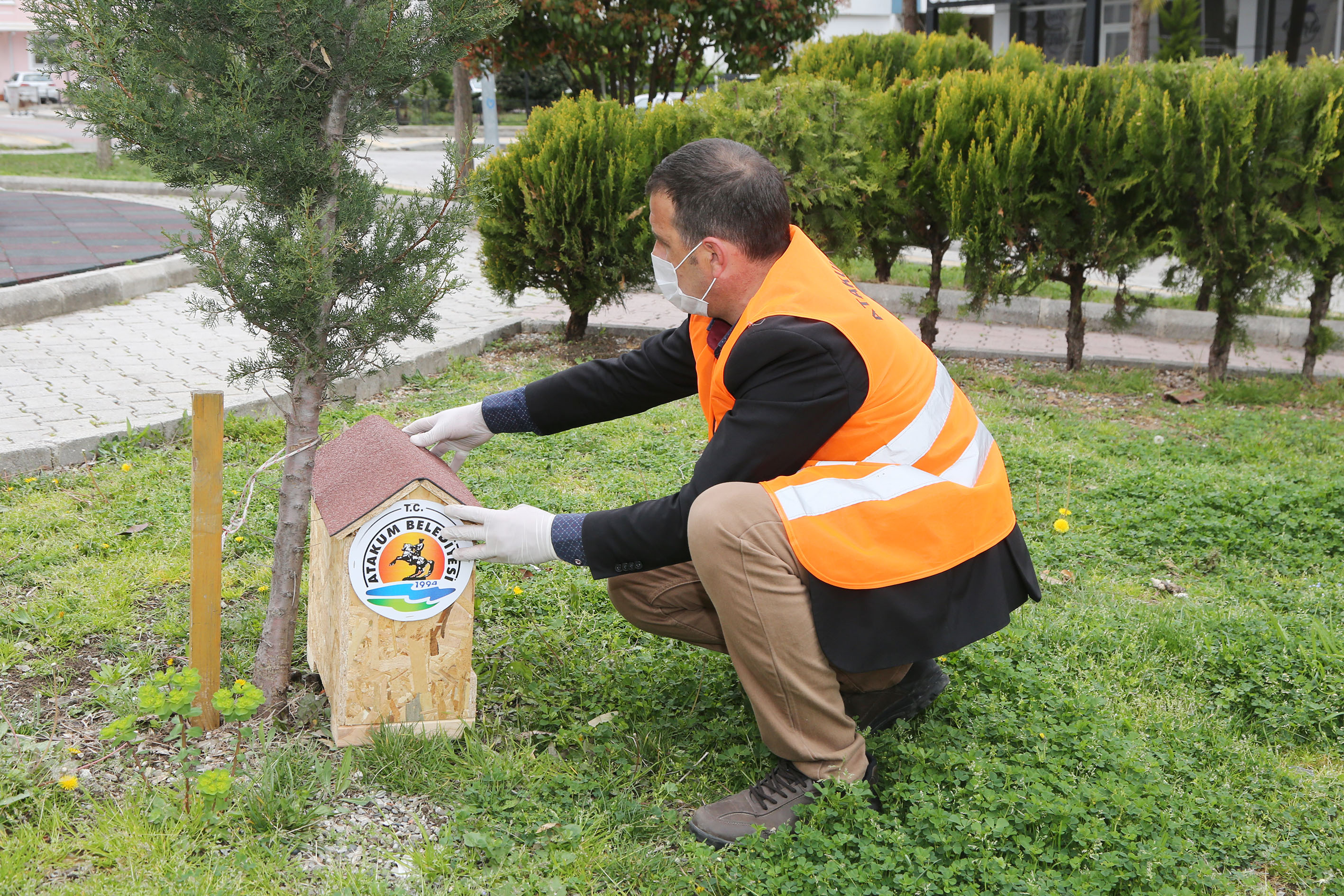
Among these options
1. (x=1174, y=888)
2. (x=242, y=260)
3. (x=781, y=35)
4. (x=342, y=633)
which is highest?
(x=781, y=35)

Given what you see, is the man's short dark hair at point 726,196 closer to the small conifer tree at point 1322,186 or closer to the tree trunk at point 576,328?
the small conifer tree at point 1322,186

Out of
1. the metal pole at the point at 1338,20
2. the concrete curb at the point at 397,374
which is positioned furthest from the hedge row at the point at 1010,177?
the metal pole at the point at 1338,20

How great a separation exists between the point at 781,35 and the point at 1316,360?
589cm

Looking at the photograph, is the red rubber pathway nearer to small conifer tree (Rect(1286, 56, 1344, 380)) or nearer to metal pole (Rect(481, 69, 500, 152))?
metal pole (Rect(481, 69, 500, 152))

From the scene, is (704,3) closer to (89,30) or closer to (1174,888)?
(89,30)

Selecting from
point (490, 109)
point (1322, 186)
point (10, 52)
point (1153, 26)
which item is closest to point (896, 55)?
point (1322, 186)

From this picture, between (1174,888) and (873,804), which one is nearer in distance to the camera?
(1174,888)

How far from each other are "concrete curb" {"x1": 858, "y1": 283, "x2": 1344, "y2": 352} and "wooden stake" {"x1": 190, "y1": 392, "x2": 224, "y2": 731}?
6.07m

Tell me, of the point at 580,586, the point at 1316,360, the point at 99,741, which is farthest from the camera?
the point at 1316,360

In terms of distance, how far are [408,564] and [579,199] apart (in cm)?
494

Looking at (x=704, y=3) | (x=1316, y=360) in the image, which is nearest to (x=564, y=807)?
(x=1316, y=360)

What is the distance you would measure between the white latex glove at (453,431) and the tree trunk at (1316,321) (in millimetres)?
5911

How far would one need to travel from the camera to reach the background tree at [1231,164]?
6469 mm

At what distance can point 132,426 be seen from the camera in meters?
5.36
